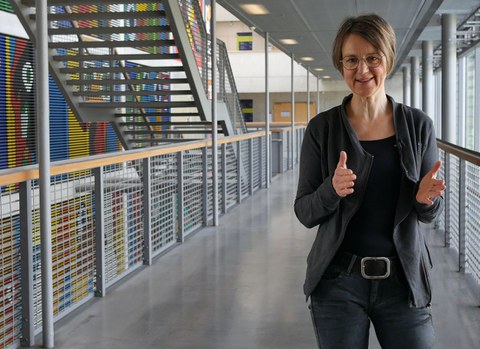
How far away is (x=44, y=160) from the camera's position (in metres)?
3.34

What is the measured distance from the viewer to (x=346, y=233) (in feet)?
5.42

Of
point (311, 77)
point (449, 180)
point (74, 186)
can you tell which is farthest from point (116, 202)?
point (311, 77)

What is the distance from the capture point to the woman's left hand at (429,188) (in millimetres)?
1578

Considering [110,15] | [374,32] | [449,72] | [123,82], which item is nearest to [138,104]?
[123,82]

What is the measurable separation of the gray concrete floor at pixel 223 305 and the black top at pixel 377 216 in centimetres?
188

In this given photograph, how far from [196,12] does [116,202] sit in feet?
12.0

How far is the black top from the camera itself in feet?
5.39

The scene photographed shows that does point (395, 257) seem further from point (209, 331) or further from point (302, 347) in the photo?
point (209, 331)

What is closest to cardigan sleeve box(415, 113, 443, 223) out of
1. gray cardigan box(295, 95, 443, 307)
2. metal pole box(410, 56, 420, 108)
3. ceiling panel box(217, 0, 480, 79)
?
gray cardigan box(295, 95, 443, 307)

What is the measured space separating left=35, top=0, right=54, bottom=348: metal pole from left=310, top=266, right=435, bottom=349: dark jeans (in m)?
2.04

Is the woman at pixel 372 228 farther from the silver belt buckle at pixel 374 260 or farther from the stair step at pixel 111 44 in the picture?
the stair step at pixel 111 44

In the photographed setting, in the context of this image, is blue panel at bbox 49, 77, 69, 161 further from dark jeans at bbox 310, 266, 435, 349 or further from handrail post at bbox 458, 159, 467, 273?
dark jeans at bbox 310, 266, 435, 349

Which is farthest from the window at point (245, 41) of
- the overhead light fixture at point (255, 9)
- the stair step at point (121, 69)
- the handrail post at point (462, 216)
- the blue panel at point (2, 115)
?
the handrail post at point (462, 216)

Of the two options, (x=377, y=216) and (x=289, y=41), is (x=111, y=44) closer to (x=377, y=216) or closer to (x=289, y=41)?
(x=377, y=216)
